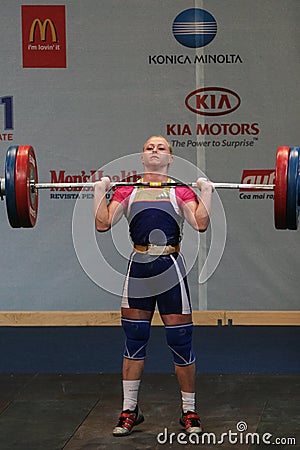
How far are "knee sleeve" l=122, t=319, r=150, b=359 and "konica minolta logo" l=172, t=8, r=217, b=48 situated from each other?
9.31 ft

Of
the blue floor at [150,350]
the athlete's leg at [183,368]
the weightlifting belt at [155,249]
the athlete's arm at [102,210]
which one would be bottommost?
the blue floor at [150,350]

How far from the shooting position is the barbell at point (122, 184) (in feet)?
15.1

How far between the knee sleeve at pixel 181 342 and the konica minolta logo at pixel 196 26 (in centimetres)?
283

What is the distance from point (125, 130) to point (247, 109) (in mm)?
919

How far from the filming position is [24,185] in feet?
15.6

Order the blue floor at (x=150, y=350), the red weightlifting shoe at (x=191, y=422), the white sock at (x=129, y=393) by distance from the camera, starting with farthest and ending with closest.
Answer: the blue floor at (x=150, y=350), the white sock at (x=129, y=393), the red weightlifting shoe at (x=191, y=422)

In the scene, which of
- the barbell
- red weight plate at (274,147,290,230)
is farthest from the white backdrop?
red weight plate at (274,147,290,230)

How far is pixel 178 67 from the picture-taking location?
7.17 meters

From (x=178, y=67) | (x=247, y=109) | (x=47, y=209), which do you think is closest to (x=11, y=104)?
(x=47, y=209)

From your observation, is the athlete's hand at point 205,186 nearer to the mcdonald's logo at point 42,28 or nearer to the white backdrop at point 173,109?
the white backdrop at point 173,109

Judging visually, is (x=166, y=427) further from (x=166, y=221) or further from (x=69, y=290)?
(x=69, y=290)

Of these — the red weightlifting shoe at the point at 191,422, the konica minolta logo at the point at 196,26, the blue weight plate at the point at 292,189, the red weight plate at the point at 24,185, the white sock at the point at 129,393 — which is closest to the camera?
the blue weight plate at the point at 292,189

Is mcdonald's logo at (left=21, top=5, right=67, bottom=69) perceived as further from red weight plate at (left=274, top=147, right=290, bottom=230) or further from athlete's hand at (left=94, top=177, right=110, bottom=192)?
red weight plate at (left=274, top=147, right=290, bottom=230)

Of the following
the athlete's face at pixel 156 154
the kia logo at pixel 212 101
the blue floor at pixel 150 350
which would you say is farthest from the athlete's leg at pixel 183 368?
the kia logo at pixel 212 101
